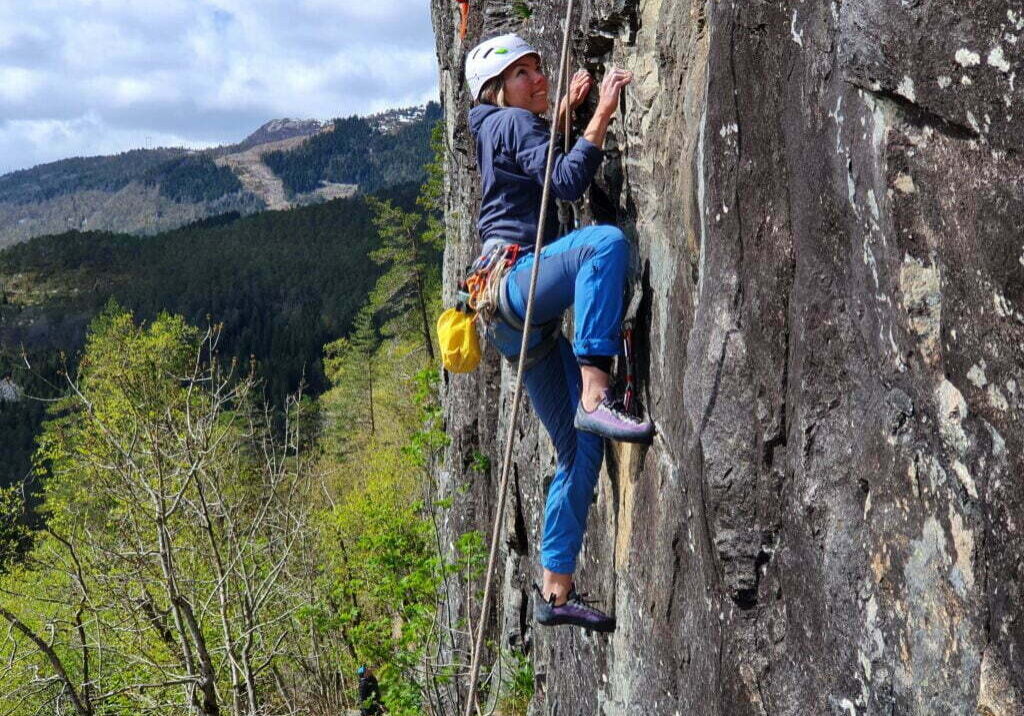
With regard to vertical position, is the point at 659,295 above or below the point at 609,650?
above

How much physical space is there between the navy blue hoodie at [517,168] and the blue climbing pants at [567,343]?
27 cm

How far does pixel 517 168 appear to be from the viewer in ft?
16.7

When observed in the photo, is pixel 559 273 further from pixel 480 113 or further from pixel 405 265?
pixel 405 265

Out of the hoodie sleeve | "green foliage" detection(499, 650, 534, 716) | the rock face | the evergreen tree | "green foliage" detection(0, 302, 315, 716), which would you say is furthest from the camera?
the evergreen tree

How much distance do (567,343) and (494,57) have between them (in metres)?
1.69

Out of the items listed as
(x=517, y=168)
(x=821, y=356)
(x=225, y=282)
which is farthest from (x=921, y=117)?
(x=225, y=282)

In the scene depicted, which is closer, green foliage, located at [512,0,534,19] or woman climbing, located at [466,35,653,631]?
woman climbing, located at [466,35,653,631]

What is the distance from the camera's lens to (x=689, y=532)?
13.7ft

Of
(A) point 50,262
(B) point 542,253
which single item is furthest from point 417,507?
(A) point 50,262

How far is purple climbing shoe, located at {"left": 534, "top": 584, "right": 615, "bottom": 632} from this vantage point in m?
5.27

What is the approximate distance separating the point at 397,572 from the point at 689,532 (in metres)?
9.30

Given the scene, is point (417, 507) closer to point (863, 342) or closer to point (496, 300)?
point (496, 300)

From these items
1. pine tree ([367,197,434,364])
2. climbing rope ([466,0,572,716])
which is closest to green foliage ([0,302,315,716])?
climbing rope ([466,0,572,716])

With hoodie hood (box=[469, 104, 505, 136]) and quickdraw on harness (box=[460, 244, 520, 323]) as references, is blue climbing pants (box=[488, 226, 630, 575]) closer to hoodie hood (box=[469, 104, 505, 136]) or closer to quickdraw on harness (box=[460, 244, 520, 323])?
quickdraw on harness (box=[460, 244, 520, 323])
